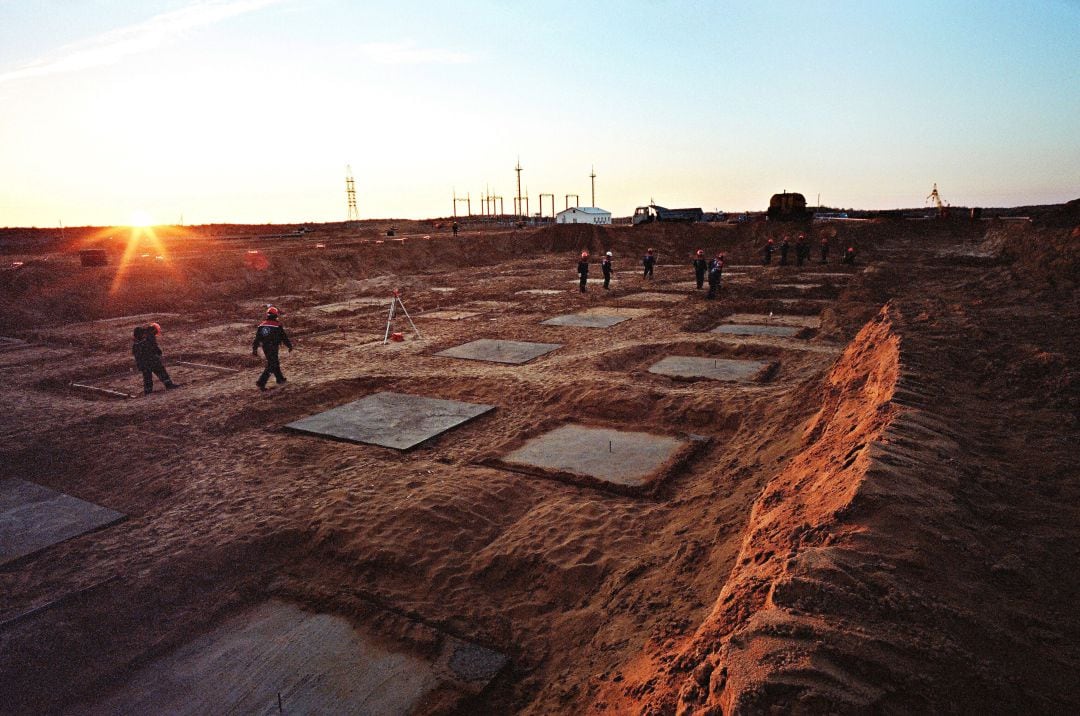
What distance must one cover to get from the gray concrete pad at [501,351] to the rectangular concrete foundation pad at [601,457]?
4.15 meters

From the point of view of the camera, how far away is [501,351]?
12414mm

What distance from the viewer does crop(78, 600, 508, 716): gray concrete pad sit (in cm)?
371

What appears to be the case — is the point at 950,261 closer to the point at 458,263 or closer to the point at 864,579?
the point at 458,263

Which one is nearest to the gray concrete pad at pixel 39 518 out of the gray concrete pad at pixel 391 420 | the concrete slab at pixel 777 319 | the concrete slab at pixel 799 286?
the gray concrete pad at pixel 391 420

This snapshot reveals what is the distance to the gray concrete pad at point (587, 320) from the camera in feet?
49.0

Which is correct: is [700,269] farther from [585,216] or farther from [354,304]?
[585,216]

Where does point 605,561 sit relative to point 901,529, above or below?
below

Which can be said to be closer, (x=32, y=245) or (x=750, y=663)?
(x=750, y=663)

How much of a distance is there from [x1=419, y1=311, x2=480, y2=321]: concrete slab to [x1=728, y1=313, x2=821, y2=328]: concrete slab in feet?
24.0

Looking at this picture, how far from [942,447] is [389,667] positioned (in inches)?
159

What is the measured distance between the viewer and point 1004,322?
7.94 m

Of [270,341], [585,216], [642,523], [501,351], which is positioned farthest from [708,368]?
[585,216]

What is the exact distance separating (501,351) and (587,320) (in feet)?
12.5

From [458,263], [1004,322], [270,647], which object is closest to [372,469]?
[270,647]
